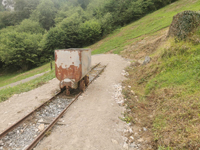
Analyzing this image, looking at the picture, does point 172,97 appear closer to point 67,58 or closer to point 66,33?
→ point 67,58

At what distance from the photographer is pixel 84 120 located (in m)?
5.49

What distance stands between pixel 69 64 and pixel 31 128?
3644 millimetres

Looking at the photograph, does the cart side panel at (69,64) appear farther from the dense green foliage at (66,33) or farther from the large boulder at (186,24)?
the dense green foliage at (66,33)

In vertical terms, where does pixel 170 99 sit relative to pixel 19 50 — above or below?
below

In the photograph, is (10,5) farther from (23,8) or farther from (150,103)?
(150,103)

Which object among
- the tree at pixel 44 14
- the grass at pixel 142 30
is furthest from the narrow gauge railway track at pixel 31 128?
the tree at pixel 44 14

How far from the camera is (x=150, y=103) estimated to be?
6.52 meters

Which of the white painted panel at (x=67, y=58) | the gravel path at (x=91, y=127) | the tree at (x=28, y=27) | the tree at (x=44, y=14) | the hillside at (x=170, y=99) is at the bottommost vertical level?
the gravel path at (x=91, y=127)

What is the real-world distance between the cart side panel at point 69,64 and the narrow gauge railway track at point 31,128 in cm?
163

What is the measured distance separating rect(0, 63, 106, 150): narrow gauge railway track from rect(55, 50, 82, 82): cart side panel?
64.3 inches

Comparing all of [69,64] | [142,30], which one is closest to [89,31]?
[142,30]

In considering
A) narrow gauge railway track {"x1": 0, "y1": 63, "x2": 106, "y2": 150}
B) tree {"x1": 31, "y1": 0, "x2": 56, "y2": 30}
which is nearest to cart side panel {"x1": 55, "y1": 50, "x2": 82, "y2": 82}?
narrow gauge railway track {"x1": 0, "y1": 63, "x2": 106, "y2": 150}

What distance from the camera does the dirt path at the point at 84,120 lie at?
4.32 meters

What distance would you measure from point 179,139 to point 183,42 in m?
7.06
